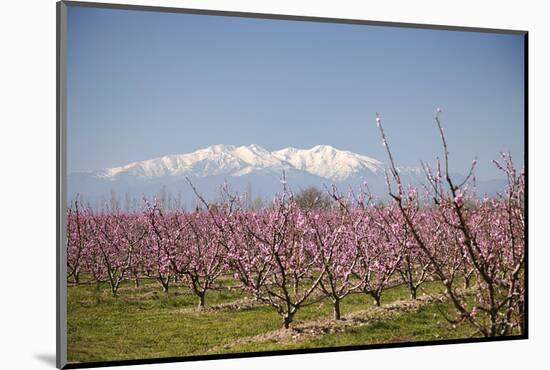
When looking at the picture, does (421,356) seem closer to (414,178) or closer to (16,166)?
(414,178)

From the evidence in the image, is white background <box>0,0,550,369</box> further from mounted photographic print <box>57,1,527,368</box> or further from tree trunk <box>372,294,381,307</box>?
tree trunk <box>372,294,381,307</box>

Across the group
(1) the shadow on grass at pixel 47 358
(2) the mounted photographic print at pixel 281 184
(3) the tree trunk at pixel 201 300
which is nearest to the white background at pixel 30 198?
(1) the shadow on grass at pixel 47 358

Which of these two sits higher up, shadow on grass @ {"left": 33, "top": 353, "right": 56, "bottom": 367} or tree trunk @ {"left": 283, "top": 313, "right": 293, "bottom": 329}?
tree trunk @ {"left": 283, "top": 313, "right": 293, "bottom": 329}

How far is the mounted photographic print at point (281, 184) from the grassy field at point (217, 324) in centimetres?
1

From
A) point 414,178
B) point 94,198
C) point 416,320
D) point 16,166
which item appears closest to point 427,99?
point 414,178

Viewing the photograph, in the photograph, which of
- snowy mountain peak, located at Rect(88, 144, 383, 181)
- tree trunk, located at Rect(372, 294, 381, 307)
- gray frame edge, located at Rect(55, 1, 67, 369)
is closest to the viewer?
gray frame edge, located at Rect(55, 1, 67, 369)

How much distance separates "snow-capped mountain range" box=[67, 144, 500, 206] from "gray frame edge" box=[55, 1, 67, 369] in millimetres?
71

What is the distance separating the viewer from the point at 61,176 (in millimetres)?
5516

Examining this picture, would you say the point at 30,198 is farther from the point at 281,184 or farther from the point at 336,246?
the point at 336,246

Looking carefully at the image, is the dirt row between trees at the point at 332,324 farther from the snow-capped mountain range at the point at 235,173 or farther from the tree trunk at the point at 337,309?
the snow-capped mountain range at the point at 235,173

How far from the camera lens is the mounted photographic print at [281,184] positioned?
5668 millimetres

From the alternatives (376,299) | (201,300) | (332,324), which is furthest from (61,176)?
(376,299)

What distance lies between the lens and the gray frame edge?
549 centimetres

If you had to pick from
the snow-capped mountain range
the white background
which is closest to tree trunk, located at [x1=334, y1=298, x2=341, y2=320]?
the white background
